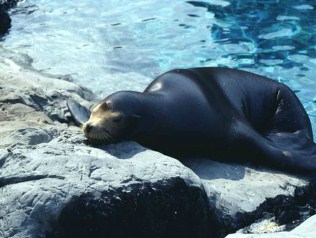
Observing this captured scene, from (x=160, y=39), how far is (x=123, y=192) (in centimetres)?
580

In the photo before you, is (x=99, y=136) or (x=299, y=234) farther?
(x=99, y=136)

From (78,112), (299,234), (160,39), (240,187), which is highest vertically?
(299,234)

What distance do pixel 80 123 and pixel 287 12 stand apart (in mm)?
5729

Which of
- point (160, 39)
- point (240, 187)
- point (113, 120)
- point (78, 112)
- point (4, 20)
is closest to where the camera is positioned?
point (240, 187)

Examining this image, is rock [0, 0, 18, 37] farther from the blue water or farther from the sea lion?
the sea lion

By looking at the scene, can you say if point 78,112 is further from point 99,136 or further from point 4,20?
point 4,20

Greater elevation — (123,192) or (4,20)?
(123,192)

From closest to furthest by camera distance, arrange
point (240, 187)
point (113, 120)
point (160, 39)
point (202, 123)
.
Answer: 1. point (240, 187)
2. point (113, 120)
3. point (202, 123)
4. point (160, 39)

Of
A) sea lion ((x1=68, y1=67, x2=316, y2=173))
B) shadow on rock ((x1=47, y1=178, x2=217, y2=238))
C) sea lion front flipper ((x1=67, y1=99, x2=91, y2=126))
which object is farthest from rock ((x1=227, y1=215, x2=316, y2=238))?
sea lion front flipper ((x1=67, y1=99, x2=91, y2=126))

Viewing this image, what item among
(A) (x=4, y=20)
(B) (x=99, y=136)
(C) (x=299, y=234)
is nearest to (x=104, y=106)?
(B) (x=99, y=136)

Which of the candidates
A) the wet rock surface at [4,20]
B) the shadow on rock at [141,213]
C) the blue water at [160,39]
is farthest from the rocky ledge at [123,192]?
the wet rock surface at [4,20]

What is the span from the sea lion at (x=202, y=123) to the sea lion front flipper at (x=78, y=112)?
0.01 meters

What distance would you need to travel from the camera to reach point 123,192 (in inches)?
170

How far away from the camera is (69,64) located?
8.91 metres
